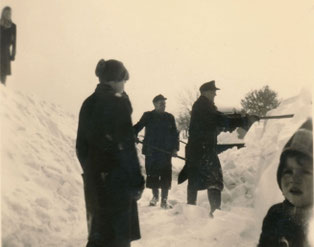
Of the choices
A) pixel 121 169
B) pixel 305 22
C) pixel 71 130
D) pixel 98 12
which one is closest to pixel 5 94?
pixel 71 130

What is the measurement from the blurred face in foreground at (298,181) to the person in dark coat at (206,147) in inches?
56.9

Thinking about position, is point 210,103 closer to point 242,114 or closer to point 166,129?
point 242,114

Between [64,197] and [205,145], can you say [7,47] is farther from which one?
[205,145]

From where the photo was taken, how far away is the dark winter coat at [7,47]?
176 inches

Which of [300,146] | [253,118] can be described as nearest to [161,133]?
[253,118]

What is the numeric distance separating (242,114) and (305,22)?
3.48 ft

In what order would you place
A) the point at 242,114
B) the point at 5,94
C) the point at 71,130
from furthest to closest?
the point at 71,130, the point at 5,94, the point at 242,114

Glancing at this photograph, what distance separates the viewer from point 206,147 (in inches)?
188

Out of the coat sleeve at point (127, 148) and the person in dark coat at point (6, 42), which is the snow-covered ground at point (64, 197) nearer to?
the person in dark coat at point (6, 42)

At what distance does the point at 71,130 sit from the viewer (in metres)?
6.95

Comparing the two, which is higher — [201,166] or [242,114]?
[242,114]

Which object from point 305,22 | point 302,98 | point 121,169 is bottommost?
point 121,169

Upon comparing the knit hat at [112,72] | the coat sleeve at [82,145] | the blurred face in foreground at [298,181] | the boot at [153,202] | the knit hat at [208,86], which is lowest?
the boot at [153,202]

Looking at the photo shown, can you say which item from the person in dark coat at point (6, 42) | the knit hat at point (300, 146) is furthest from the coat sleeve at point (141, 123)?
the knit hat at point (300, 146)
